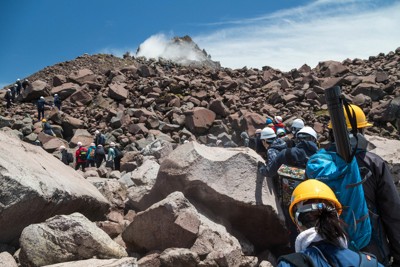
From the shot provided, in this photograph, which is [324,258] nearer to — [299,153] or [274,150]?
[299,153]

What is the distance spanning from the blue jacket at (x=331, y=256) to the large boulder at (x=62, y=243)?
11.5ft

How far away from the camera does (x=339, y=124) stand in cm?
312

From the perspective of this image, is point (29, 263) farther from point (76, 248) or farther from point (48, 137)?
point (48, 137)

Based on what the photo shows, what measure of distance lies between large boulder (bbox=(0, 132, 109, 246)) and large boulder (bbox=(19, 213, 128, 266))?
0.35 meters

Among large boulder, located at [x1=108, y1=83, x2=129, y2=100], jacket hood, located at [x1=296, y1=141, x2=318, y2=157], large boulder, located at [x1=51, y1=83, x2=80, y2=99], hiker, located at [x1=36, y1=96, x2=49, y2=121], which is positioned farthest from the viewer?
large boulder, located at [x1=51, y1=83, x2=80, y2=99]

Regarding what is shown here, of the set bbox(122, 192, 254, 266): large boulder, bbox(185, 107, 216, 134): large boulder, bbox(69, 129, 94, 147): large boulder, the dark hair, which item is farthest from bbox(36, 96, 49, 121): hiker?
the dark hair

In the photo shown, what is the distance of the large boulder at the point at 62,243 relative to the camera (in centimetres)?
490

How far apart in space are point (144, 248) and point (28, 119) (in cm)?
2200

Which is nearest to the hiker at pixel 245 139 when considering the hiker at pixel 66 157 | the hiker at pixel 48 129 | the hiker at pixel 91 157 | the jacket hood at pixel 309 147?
the hiker at pixel 91 157

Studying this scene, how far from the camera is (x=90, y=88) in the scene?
3022cm

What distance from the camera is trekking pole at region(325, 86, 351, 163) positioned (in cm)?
311

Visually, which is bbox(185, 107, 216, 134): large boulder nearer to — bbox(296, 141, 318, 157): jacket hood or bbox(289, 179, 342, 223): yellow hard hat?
bbox(296, 141, 318, 157): jacket hood

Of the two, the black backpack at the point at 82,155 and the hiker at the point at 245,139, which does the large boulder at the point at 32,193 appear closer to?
the hiker at the point at 245,139

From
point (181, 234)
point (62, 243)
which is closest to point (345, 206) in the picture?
point (181, 234)
